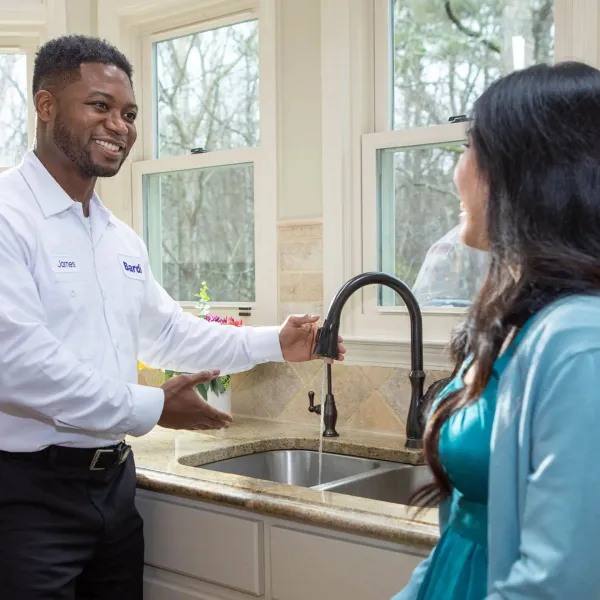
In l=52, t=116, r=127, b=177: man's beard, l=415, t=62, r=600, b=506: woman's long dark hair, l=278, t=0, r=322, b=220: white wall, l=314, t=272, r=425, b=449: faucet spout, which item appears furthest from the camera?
l=278, t=0, r=322, b=220: white wall

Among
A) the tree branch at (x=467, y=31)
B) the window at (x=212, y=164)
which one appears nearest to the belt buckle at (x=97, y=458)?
the window at (x=212, y=164)

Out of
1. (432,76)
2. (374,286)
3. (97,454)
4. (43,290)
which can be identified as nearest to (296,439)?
(374,286)

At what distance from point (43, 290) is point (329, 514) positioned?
72 cm

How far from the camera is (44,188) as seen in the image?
5.86 feet

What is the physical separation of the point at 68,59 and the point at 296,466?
1.19 metres

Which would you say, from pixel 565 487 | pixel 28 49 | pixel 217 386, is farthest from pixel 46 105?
pixel 565 487

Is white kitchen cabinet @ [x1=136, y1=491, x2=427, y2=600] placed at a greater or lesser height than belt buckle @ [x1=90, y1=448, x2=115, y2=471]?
lesser

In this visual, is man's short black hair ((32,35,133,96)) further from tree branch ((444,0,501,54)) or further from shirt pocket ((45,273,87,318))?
tree branch ((444,0,501,54))

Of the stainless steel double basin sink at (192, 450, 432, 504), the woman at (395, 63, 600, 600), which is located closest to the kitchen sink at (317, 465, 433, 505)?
the stainless steel double basin sink at (192, 450, 432, 504)

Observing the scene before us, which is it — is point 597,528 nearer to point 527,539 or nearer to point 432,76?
point 527,539

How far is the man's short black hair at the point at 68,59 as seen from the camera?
6.07 feet

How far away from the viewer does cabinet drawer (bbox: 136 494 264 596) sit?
1669 mm

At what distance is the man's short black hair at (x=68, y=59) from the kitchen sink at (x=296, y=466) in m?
1.00

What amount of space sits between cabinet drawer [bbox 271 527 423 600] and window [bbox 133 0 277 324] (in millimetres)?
1043
